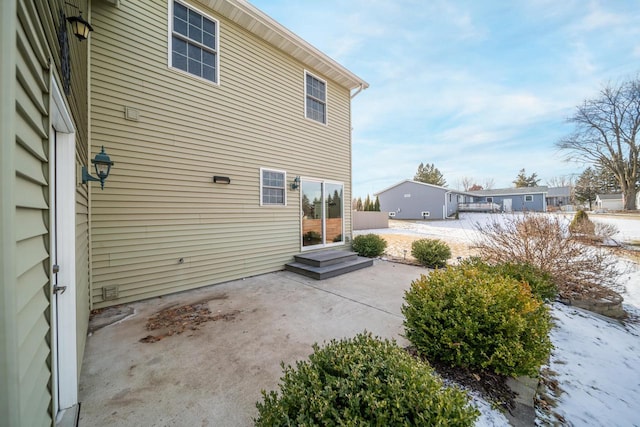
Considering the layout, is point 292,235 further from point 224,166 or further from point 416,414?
point 416,414

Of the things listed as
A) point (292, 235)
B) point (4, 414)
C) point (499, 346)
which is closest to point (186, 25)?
point (292, 235)

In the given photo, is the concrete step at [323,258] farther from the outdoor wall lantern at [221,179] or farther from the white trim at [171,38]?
the white trim at [171,38]

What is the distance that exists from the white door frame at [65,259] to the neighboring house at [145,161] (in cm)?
1

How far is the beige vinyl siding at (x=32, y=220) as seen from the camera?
32.9 inches

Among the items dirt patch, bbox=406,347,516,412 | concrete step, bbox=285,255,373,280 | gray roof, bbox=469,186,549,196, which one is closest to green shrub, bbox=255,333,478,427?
dirt patch, bbox=406,347,516,412

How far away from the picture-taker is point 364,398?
1.21 m

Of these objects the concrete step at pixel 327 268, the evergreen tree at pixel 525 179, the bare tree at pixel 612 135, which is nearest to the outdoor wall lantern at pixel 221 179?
the concrete step at pixel 327 268

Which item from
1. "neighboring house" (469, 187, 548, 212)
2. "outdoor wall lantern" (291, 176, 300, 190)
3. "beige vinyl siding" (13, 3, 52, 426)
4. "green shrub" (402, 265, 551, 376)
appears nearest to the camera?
"beige vinyl siding" (13, 3, 52, 426)

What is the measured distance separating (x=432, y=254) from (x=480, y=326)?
4.65m

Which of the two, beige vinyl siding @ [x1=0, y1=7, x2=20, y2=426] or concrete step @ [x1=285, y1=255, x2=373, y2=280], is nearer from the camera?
beige vinyl siding @ [x1=0, y1=7, x2=20, y2=426]

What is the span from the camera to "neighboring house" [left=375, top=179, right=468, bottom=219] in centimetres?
2444

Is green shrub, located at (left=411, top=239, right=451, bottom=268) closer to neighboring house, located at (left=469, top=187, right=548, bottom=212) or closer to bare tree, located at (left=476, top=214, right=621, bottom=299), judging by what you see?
bare tree, located at (left=476, top=214, right=621, bottom=299)

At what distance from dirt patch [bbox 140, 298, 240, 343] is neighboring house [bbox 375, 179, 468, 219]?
24.9 meters

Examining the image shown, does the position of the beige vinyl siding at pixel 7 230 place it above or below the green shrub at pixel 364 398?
above
